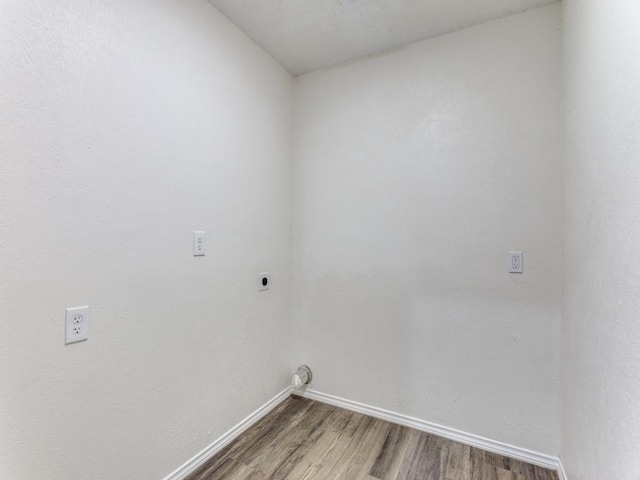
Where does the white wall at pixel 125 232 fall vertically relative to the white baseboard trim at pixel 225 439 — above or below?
above

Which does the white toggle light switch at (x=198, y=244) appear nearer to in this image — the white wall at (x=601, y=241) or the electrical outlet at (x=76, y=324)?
the electrical outlet at (x=76, y=324)

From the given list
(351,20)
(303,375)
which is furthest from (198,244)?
(351,20)

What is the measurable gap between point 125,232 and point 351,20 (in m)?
1.73

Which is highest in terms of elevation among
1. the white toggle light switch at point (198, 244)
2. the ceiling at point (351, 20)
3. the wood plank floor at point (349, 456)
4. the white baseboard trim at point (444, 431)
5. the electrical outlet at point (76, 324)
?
the ceiling at point (351, 20)

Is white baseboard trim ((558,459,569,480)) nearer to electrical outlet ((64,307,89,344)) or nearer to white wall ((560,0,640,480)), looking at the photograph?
white wall ((560,0,640,480))

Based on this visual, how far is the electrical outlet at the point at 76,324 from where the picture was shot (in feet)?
3.62

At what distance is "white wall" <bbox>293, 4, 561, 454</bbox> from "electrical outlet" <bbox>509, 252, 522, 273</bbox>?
0.13 ft

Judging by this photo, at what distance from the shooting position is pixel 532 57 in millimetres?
1699

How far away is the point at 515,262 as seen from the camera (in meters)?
1.73

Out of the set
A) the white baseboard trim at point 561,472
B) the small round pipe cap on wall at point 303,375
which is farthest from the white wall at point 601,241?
the small round pipe cap on wall at point 303,375

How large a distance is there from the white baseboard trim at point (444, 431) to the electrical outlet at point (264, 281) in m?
0.93

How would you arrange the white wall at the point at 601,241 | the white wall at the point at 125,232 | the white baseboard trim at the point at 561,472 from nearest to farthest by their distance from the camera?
the white wall at the point at 601,241 < the white wall at the point at 125,232 < the white baseboard trim at the point at 561,472

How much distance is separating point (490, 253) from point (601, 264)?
71cm

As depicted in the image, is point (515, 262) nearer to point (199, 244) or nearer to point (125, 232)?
point (199, 244)
